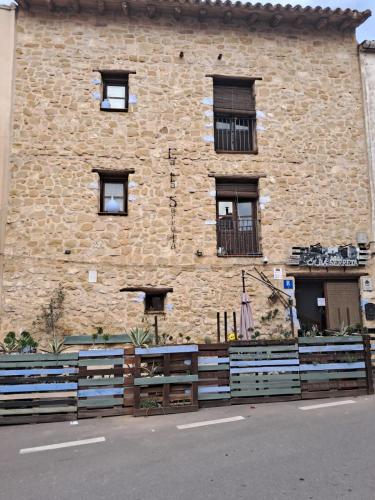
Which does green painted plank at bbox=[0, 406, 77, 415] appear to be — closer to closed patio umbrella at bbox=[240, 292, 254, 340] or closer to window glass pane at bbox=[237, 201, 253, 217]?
closed patio umbrella at bbox=[240, 292, 254, 340]

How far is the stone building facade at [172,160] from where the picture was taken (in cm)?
973

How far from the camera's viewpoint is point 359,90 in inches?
454

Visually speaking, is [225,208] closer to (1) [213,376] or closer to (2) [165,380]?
(1) [213,376]

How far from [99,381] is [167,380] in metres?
1.02

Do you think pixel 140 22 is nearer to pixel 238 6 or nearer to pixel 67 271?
pixel 238 6

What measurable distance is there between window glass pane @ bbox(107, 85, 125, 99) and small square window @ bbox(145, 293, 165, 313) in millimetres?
5322

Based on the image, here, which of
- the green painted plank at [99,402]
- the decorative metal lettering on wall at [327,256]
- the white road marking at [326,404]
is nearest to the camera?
the green painted plank at [99,402]

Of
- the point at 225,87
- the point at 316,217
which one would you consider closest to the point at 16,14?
the point at 225,87

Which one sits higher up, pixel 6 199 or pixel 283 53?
pixel 283 53

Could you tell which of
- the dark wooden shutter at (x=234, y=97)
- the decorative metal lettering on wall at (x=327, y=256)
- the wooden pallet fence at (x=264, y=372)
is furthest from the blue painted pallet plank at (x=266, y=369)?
the dark wooden shutter at (x=234, y=97)

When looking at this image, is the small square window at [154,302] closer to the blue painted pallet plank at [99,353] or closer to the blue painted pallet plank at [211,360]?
the blue painted pallet plank at [211,360]

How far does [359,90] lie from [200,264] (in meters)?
6.87

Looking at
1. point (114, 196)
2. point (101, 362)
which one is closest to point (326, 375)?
point (101, 362)

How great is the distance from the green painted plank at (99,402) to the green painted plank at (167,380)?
407mm
